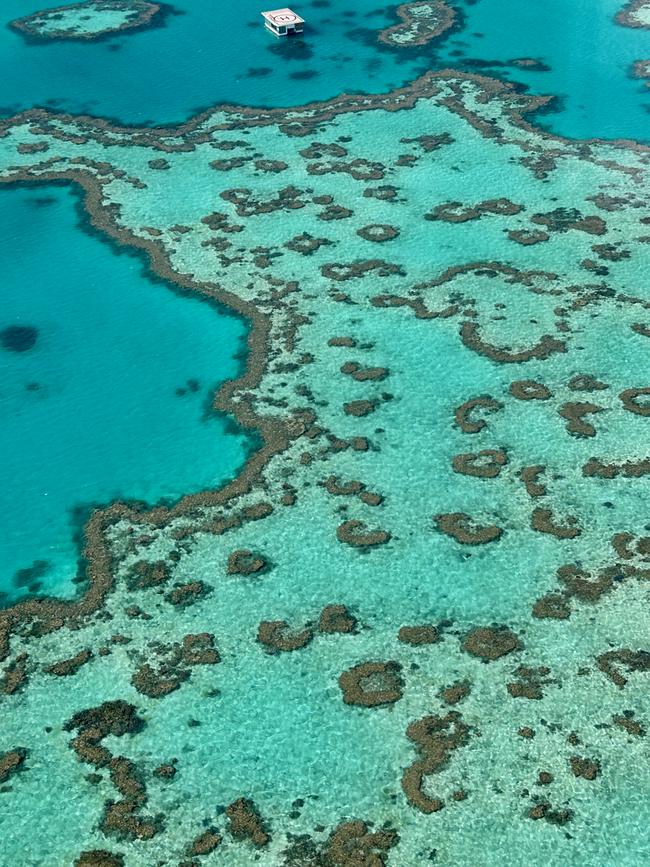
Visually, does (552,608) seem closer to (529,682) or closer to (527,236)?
(529,682)

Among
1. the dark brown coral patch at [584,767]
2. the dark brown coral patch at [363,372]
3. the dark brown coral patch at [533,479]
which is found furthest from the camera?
the dark brown coral patch at [363,372]

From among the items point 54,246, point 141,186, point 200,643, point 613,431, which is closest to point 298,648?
point 200,643

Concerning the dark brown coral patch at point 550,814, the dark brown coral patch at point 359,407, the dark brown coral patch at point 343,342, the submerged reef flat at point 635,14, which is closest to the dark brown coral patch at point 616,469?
the dark brown coral patch at point 359,407

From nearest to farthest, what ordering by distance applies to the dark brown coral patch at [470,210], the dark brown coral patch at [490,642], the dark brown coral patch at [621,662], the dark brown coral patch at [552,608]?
the dark brown coral patch at [621,662]
the dark brown coral patch at [490,642]
the dark brown coral patch at [552,608]
the dark brown coral patch at [470,210]

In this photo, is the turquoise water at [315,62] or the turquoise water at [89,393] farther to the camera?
the turquoise water at [315,62]

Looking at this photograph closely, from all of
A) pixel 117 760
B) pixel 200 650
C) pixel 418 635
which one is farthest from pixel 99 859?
pixel 418 635

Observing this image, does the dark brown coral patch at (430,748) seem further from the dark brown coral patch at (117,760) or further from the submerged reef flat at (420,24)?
the submerged reef flat at (420,24)

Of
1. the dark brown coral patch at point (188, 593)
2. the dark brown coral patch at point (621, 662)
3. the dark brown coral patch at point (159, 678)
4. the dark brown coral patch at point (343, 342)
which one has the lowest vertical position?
the dark brown coral patch at point (159, 678)

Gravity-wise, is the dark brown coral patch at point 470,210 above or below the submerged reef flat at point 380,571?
above
